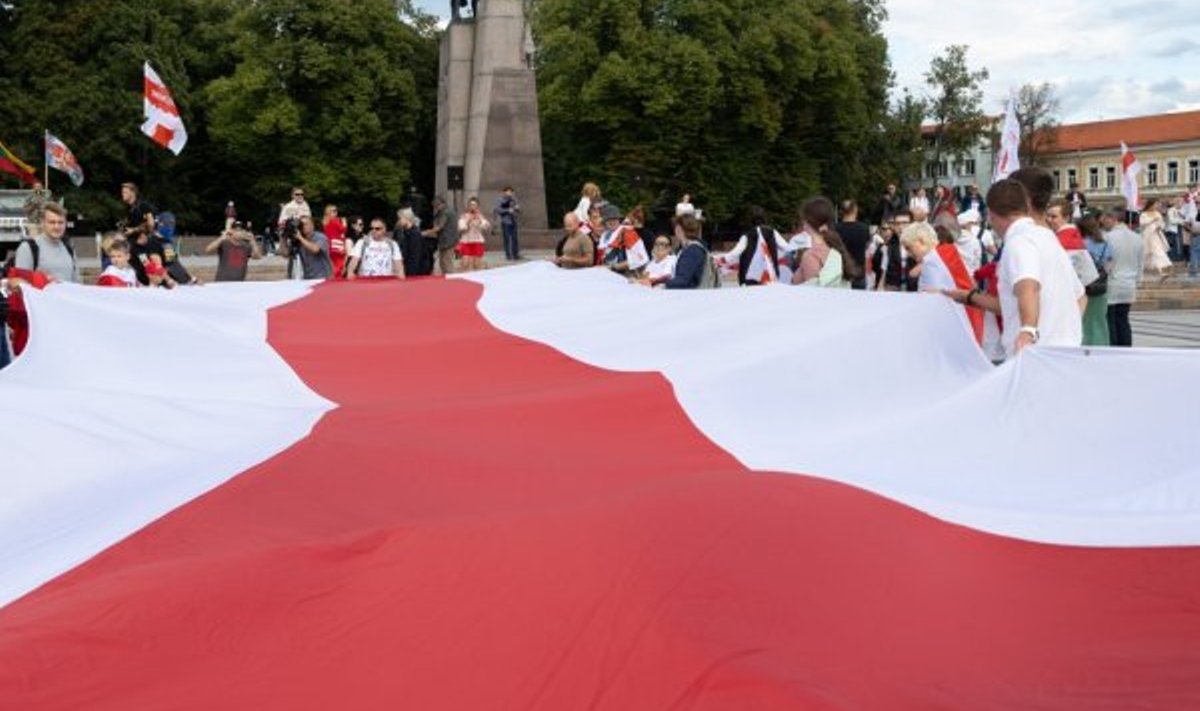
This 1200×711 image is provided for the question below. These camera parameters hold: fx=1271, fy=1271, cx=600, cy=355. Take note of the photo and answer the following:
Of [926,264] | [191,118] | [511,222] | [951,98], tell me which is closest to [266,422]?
[926,264]

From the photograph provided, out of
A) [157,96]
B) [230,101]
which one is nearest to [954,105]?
[230,101]

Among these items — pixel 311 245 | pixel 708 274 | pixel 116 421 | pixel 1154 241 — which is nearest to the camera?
pixel 116 421

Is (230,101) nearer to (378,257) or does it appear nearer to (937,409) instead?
(378,257)

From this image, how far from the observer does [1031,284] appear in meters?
5.24

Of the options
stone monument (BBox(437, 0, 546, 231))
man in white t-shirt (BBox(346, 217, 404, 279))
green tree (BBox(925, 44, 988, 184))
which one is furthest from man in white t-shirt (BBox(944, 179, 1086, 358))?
green tree (BBox(925, 44, 988, 184))

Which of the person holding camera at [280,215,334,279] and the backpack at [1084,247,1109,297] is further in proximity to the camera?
the person holding camera at [280,215,334,279]

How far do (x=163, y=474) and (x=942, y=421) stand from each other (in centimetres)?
280

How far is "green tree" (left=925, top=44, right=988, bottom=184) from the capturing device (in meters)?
72.6

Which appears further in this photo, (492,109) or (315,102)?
(315,102)

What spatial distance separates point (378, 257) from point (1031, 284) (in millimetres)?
10120

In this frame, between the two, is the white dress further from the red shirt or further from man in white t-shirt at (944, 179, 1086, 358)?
man in white t-shirt at (944, 179, 1086, 358)

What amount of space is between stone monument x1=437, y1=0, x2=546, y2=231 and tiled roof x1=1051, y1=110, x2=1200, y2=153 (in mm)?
95410

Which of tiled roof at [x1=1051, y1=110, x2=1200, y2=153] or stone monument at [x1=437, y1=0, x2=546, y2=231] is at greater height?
tiled roof at [x1=1051, y1=110, x2=1200, y2=153]

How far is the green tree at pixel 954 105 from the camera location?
72.6 m
